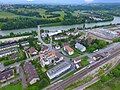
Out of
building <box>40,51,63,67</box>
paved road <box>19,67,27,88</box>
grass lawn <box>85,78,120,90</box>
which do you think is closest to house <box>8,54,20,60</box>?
paved road <box>19,67,27,88</box>

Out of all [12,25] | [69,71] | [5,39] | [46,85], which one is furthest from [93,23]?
[46,85]

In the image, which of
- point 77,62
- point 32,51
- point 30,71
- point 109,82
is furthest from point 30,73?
point 109,82

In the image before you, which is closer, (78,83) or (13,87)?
(13,87)

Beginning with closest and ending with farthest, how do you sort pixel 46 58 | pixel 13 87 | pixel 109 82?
pixel 13 87, pixel 109 82, pixel 46 58

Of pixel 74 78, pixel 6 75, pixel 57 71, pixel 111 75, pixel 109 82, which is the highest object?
pixel 57 71

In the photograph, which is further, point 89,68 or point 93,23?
point 93,23

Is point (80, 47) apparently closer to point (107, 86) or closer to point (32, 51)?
point (32, 51)

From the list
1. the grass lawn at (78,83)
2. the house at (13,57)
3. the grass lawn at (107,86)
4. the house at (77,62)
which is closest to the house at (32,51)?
the house at (13,57)

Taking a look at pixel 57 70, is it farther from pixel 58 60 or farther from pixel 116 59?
pixel 116 59
